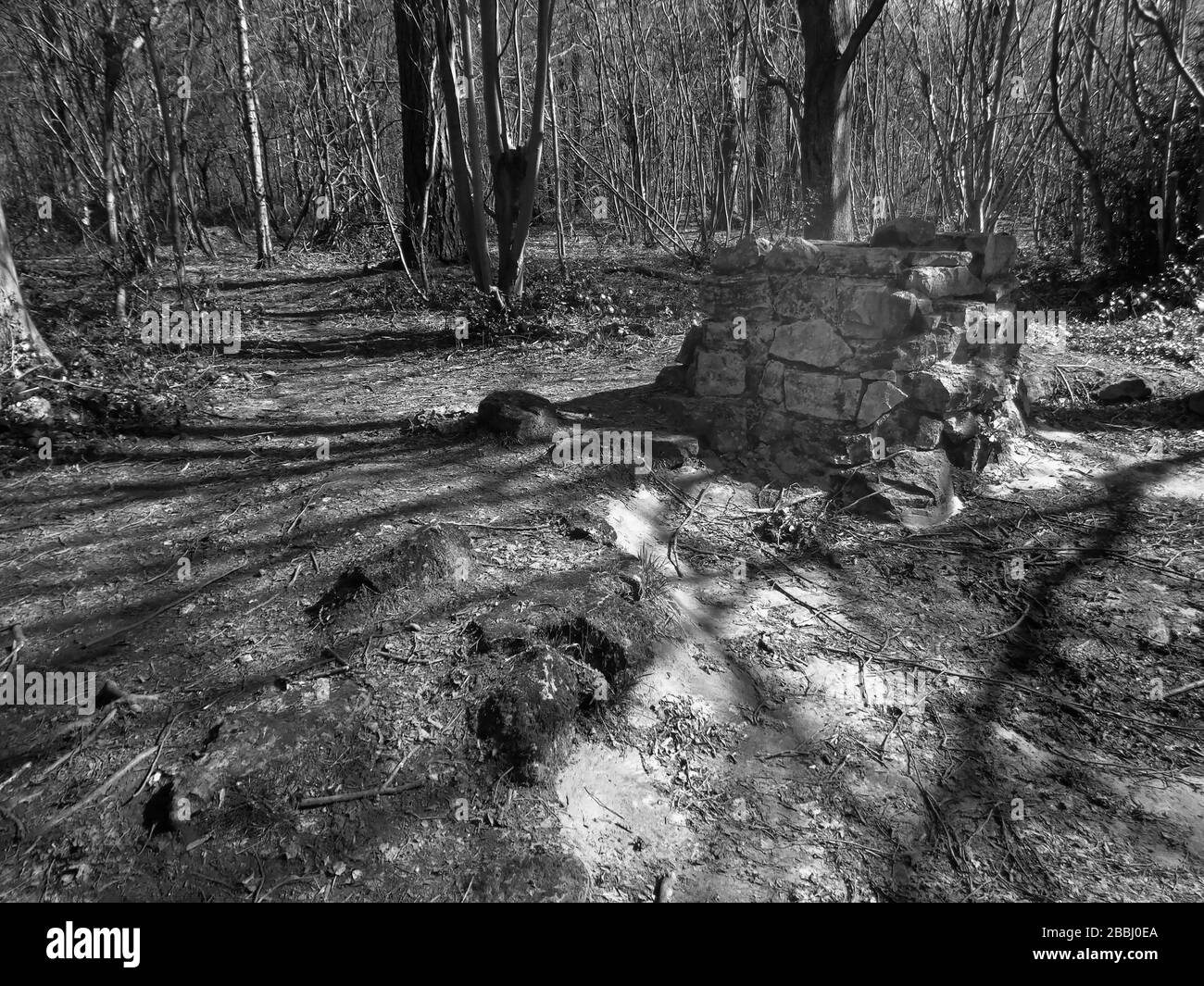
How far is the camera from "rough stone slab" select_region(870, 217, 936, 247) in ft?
16.6

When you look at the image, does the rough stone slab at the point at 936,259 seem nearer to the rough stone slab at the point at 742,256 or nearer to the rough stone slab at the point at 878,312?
the rough stone slab at the point at 878,312

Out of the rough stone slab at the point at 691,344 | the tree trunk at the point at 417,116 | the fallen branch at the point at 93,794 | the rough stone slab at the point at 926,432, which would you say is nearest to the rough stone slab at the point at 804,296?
the rough stone slab at the point at 691,344

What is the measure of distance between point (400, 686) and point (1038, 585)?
3.21 metres

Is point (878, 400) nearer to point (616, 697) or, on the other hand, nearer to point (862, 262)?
point (862, 262)

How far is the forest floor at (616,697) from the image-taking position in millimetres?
2568

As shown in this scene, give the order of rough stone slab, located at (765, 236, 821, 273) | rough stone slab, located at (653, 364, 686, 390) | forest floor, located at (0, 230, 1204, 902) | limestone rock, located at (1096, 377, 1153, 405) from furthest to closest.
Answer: limestone rock, located at (1096, 377, 1153, 405)
rough stone slab, located at (653, 364, 686, 390)
rough stone slab, located at (765, 236, 821, 273)
forest floor, located at (0, 230, 1204, 902)

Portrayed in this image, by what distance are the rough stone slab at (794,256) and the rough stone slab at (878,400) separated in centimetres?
86

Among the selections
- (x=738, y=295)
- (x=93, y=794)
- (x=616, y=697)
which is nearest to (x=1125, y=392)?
(x=738, y=295)

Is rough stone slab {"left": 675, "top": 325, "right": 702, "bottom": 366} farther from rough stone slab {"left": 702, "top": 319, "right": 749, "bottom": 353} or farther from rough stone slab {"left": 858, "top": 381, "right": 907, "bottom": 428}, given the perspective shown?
rough stone slab {"left": 858, "top": 381, "right": 907, "bottom": 428}

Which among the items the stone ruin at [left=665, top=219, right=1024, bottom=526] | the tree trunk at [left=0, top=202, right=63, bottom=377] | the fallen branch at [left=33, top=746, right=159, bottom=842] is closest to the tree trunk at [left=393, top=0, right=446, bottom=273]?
the tree trunk at [left=0, top=202, right=63, bottom=377]

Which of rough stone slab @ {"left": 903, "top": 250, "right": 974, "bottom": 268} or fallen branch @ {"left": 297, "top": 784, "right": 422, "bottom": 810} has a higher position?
rough stone slab @ {"left": 903, "top": 250, "right": 974, "bottom": 268}

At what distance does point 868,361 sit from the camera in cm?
480

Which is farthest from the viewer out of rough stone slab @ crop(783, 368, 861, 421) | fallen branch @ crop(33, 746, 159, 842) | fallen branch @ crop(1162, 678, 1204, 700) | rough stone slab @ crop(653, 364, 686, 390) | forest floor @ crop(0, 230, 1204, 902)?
rough stone slab @ crop(653, 364, 686, 390)

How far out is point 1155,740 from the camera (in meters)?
3.24
